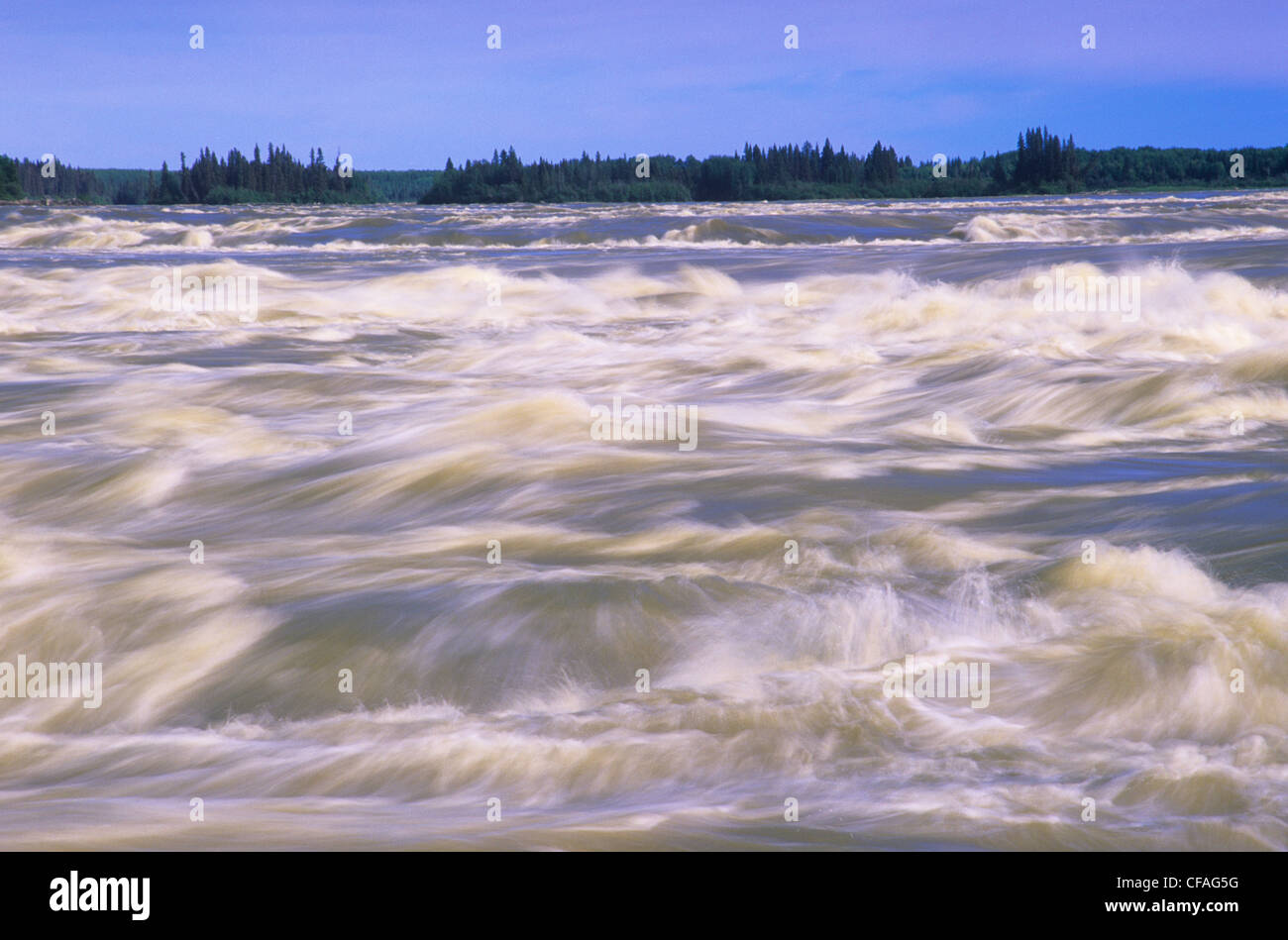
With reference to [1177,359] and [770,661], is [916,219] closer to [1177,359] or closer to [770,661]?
[1177,359]

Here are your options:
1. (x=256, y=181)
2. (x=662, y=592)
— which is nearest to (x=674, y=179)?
(x=256, y=181)

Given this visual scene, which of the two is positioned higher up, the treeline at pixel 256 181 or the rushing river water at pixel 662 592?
the treeline at pixel 256 181

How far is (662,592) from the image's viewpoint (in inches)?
196

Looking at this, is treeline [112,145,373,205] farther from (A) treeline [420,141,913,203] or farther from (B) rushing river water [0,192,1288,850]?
(B) rushing river water [0,192,1288,850]

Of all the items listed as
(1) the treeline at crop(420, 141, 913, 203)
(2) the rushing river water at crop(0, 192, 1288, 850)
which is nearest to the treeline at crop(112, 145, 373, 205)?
(1) the treeline at crop(420, 141, 913, 203)

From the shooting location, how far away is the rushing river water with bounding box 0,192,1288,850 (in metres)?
3.45

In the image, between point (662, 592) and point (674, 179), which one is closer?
point (662, 592)

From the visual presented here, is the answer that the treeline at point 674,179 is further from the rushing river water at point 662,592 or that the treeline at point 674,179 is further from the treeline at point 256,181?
the rushing river water at point 662,592

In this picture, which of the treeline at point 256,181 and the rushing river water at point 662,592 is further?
the treeline at point 256,181

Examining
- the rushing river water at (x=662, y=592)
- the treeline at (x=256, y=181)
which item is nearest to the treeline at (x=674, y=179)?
the treeline at (x=256, y=181)

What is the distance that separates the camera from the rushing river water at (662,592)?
345cm

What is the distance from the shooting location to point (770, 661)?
4.34 meters

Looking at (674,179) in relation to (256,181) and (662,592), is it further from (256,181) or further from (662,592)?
(662,592)

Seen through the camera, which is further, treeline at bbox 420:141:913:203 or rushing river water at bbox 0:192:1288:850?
treeline at bbox 420:141:913:203
